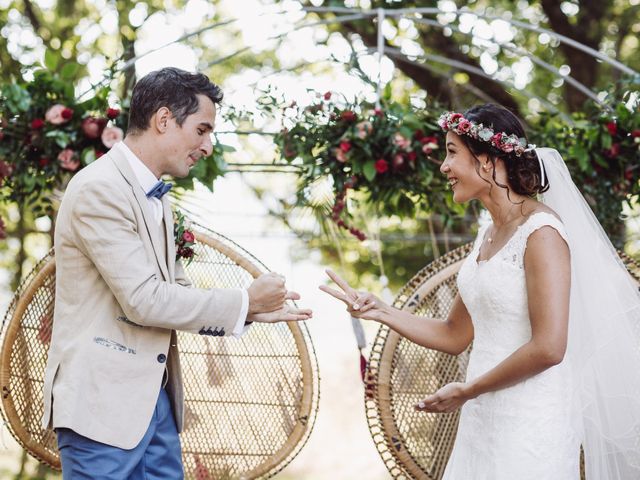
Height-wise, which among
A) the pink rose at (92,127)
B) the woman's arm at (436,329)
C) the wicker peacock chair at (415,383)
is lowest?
the wicker peacock chair at (415,383)

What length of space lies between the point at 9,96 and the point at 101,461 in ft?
6.36

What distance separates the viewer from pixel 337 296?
108 inches

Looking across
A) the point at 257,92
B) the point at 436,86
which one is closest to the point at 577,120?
the point at 257,92

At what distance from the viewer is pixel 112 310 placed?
225 centimetres

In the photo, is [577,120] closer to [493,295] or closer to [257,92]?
[257,92]

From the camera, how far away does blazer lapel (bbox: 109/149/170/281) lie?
229 cm

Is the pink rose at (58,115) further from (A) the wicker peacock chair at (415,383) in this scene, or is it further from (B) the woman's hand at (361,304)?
(A) the wicker peacock chair at (415,383)

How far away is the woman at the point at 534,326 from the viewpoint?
7.84ft

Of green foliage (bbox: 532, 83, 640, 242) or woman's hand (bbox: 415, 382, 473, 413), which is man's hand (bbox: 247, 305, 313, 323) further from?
green foliage (bbox: 532, 83, 640, 242)

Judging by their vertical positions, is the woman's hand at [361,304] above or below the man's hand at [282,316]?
below

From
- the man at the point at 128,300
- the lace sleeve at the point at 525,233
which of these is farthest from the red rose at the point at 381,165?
the man at the point at 128,300

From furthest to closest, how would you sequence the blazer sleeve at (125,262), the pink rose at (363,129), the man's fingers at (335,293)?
1. the pink rose at (363,129)
2. the man's fingers at (335,293)
3. the blazer sleeve at (125,262)

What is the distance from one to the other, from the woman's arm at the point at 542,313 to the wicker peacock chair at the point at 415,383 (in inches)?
32.1

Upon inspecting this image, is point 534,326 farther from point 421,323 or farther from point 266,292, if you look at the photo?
point 266,292
